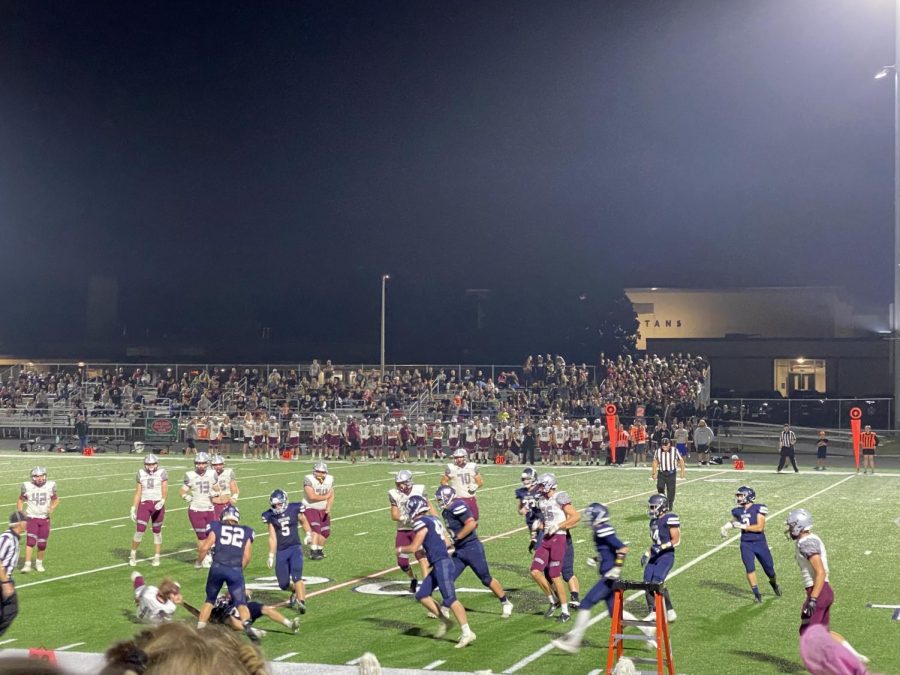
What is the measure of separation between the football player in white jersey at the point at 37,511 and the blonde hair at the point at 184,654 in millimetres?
14356

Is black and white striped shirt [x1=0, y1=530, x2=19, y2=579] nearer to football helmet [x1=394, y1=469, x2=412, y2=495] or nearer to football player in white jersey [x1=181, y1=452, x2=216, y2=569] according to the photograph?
football helmet [x1=394, y1=469, x2=412, y2=495]

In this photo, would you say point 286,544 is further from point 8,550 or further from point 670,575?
point 670,575

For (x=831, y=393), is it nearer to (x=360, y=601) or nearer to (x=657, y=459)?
(x=657, y=459)

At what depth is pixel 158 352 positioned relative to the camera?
65.6 metres

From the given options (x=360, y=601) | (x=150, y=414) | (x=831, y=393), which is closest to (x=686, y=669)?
(x=360, y=601)

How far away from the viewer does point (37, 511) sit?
51.5 feet

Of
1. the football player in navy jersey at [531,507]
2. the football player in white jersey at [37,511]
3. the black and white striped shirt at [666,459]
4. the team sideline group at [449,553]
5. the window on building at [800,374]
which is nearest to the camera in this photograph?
the team sideline group at [449,553]

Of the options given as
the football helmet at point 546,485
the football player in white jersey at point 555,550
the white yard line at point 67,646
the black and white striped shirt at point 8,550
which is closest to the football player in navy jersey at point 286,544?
the white yard line at point 67,646

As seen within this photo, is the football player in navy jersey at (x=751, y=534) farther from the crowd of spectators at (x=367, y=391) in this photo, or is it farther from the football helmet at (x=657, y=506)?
the crowd of spectators at (x=367, y=391)

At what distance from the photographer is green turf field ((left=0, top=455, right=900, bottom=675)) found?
10633 millimetres

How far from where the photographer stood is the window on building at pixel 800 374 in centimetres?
5878

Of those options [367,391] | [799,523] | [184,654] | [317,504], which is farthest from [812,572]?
[367,391]

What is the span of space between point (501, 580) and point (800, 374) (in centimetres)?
4789

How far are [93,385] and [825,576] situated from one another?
44540 mm
